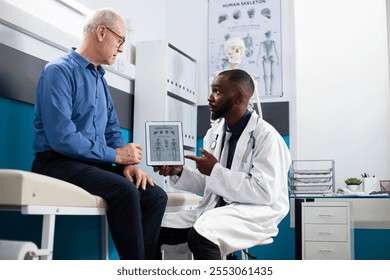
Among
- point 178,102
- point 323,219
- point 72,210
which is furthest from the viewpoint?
point 178,102

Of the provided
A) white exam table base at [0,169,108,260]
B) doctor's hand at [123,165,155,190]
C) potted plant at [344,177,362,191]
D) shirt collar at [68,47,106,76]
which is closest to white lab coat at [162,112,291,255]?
doctor's hand at [123,165,155,190]

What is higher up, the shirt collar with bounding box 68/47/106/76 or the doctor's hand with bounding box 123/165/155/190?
the shirt collar with bounding box 68/47/106/76

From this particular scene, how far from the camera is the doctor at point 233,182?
186 cm

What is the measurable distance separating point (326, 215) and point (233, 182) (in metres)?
1.16

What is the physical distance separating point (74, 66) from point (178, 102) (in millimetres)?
1539

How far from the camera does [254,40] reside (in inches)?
149

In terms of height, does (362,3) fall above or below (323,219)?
above

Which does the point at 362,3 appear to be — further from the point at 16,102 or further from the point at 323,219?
the point at 16,102

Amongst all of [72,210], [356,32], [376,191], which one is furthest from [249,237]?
[356,32]

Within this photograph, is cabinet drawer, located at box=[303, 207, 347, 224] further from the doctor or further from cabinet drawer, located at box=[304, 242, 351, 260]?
the doctor

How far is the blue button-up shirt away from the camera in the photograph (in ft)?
5.72

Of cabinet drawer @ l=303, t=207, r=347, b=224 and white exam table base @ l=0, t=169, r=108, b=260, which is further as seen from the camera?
cabinet drawer @ l=303, t=207, r=347, b=224

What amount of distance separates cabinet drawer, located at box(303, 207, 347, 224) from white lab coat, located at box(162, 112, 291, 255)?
2.98ft

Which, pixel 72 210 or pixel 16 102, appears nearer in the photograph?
pixel 72 210
